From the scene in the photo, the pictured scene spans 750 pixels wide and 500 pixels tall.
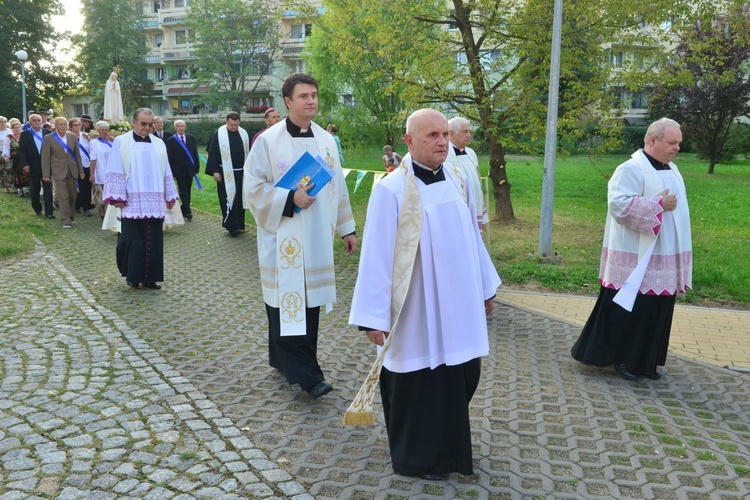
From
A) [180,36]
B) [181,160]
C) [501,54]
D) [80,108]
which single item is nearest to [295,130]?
[501,54]

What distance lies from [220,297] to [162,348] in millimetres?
2142

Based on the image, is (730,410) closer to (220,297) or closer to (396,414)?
(396,414)

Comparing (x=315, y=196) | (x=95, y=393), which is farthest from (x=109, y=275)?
(x=315, y=196)

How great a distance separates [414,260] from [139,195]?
19.7 feet

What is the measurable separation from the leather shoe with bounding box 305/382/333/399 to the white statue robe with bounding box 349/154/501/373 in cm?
135

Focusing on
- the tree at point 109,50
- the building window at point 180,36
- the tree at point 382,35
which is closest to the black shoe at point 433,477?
the tree at point 382,35

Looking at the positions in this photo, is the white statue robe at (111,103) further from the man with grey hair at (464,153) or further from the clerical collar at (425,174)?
the clerical collar at (425,174)

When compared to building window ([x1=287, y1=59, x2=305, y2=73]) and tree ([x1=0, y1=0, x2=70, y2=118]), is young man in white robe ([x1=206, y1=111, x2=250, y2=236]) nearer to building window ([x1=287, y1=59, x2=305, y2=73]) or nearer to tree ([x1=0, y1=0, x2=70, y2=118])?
tree ([x1=0, y1=0, x2=70, y2=118])

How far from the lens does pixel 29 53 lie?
1935 inches

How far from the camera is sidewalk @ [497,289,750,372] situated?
683 cm

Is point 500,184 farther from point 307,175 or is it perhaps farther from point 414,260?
point 414,260

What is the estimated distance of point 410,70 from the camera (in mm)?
13477

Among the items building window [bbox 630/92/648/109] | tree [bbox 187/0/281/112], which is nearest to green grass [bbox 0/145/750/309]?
building window [bbox 630/92/648/109]

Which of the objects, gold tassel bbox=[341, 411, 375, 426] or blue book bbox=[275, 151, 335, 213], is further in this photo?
blue book bbox=[275, 151, 335, 213]
